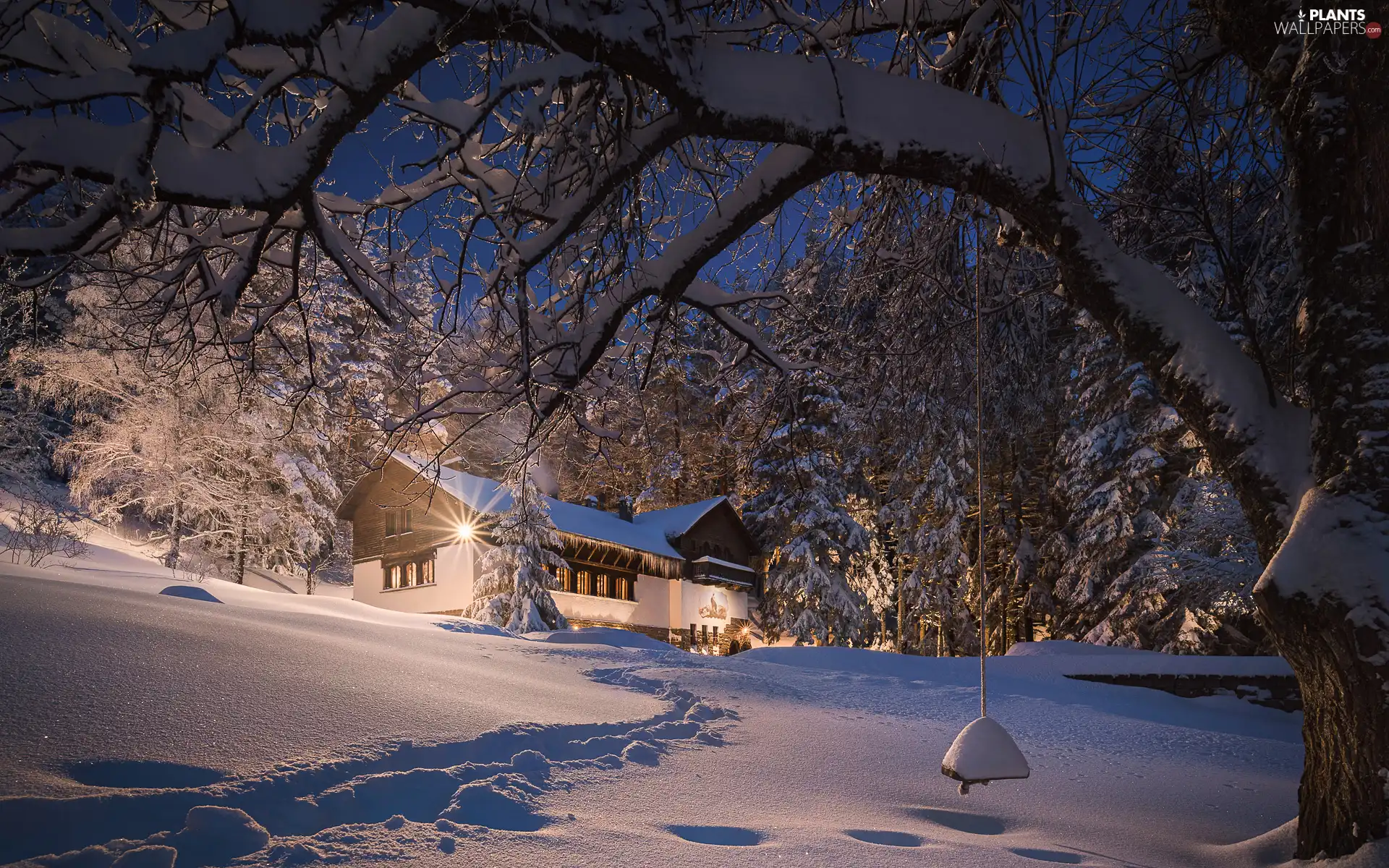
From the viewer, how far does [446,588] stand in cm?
2422

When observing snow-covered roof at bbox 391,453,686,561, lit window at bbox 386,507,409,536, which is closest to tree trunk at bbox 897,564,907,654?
snow-covered roof at bbox 391,453,686,561

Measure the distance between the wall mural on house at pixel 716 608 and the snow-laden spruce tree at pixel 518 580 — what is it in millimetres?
10500

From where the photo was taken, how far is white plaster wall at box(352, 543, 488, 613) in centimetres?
2366

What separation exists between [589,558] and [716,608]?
7161 millimetres

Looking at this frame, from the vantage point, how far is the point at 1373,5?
365cm

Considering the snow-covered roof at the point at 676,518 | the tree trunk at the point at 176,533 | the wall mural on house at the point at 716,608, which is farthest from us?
the wall mural on house at the point at 716,608

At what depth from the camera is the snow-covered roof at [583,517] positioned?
2314cm

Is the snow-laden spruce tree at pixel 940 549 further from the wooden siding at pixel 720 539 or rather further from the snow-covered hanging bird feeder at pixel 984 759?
the snow-covered hanging bird feeder at pixel 984 759

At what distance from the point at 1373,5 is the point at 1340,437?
208cm

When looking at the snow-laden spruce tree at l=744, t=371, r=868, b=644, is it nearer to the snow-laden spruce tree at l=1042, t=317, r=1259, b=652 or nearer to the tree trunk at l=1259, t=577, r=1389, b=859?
the snow-laden spruce tree at l=1042, t=317, r=1259, b=652

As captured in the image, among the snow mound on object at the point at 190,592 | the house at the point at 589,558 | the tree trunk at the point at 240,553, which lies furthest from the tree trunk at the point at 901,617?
the snow mound on object at the point at 190,592

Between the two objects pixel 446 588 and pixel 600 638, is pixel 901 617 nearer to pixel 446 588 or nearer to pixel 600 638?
pixel 446 588

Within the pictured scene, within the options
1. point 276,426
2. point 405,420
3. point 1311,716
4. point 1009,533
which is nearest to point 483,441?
point 276,426

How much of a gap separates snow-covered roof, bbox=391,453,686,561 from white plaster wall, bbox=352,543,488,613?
4.93 ft
